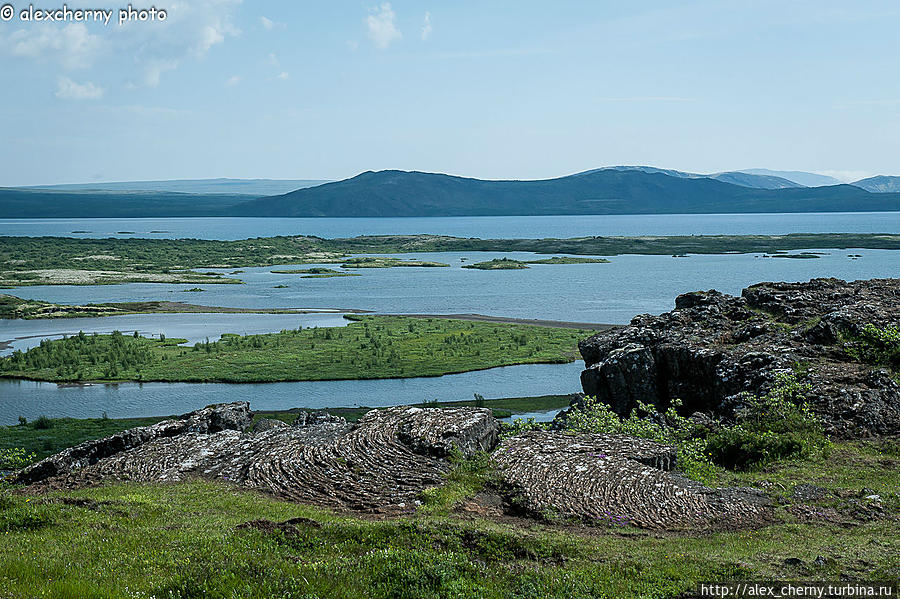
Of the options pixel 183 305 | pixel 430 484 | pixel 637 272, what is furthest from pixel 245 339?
pixel 637 272

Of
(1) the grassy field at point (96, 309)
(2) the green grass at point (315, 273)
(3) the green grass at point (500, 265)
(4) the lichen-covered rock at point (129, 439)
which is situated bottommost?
(1) the grassy field at point (96, 309)

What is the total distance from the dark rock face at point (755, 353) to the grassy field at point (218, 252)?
10144 centimetres

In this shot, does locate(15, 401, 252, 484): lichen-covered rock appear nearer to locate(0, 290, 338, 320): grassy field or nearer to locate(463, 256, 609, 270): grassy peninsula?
locate(0, 290, 338, 320): grassy field

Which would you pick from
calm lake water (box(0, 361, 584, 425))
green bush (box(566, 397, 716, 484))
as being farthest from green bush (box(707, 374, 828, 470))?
calm lake water (box(0, 361, 584, 425))

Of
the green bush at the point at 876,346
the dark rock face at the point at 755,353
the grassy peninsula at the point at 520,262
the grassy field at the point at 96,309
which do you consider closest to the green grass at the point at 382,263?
the grassy peninsula at the point at 520,262

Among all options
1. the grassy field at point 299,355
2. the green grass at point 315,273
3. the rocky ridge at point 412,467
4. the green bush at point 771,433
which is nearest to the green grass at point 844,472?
the green bush at point 771,433

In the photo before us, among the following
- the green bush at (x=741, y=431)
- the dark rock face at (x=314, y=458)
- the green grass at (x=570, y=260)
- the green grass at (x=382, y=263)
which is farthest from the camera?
the green grass at (x=570, y=260)

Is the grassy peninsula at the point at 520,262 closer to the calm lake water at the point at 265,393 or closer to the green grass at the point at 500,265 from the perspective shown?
the green grass at the point at 500,265

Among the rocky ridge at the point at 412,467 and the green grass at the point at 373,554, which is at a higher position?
the green grass at the point at 373,554

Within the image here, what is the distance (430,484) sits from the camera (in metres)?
15.4

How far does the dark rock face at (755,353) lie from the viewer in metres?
21.5

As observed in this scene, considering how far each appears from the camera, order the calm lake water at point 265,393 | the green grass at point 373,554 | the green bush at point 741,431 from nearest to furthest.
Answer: the green grass at point 373,554 < the green bush at point 741,431 < the calm lake water at point 265,393

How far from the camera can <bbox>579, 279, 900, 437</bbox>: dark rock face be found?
21.5 m

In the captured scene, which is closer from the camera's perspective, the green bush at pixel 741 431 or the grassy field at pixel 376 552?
the grassy field at pixel 376 552
